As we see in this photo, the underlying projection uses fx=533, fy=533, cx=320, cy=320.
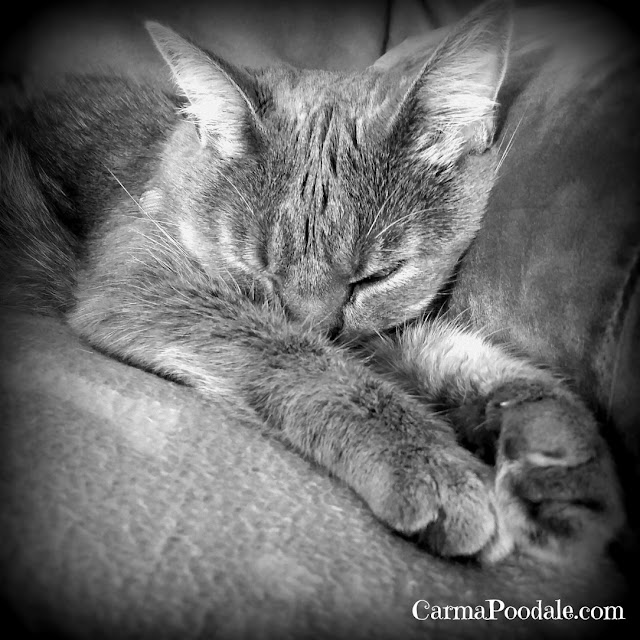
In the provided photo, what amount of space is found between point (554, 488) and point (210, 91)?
911 millimetres

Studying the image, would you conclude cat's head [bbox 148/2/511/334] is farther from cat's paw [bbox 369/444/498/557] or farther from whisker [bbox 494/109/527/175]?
cat's paw [bbox 369/444/498/557]

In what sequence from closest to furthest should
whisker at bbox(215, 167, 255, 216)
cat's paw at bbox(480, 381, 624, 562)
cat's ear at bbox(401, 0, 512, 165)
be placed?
1. cat's paw at bbox(480, 381, 624, 562)
2. cat's ear at bbox(401, 0, 512, 165)
3. whisker at bbox(215, 167, 255, 216)

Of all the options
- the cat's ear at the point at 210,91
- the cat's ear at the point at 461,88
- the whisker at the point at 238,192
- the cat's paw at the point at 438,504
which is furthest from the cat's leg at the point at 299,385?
the cat's ear at the point at 461,88

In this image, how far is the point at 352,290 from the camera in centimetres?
100

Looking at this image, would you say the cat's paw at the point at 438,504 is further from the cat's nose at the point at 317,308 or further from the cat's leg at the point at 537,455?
the cat's nose at the point at 317,308

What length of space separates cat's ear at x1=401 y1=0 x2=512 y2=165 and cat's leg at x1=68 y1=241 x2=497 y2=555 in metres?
0.44

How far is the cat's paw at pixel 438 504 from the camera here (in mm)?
618

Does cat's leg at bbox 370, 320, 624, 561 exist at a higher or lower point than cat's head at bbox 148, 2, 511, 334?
lower

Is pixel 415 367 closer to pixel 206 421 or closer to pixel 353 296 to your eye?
pixel 353 296

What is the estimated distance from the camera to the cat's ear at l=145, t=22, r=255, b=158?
100 centimetres

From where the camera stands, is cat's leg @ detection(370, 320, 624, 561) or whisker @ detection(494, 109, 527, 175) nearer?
cat's leg @ detection(370, 320, 624, 561)

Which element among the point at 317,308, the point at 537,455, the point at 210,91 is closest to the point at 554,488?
the point at 537,455

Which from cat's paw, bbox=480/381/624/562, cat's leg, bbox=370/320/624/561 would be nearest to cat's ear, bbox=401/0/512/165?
cat's leg, bbox=370/320/624/561

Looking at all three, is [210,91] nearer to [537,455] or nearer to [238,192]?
[238,192]
